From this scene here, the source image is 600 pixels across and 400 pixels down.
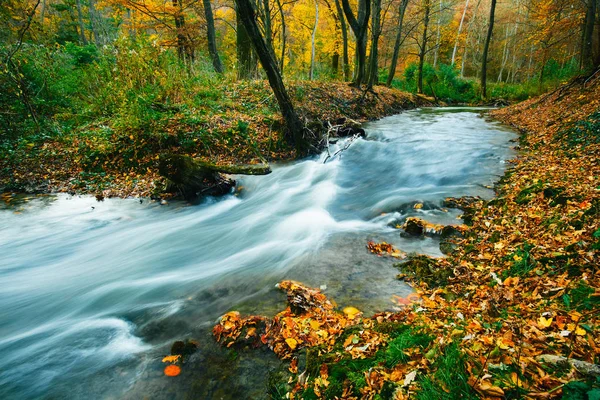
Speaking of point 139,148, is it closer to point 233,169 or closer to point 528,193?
A: point 233,169

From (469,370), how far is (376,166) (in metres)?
7.56

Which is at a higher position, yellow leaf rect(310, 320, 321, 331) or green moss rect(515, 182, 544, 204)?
green moss rect(515, 182, 544, 204)

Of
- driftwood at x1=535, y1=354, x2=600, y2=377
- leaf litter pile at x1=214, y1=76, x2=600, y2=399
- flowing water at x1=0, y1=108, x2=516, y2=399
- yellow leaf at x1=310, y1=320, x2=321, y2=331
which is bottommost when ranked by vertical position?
flowing water at x1=0, y1=108, x2=516, y2=399

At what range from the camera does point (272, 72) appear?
7.74 metres

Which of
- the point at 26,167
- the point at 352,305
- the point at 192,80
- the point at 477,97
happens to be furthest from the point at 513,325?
the point at 477,97

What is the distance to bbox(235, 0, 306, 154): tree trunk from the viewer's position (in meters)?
6.85

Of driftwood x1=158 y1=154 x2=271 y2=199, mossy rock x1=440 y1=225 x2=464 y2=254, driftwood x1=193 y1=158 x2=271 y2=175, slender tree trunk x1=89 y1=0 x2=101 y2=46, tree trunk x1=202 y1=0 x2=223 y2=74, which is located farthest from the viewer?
slender tree trunk x1=89 y1=0 x2=101 y2=46

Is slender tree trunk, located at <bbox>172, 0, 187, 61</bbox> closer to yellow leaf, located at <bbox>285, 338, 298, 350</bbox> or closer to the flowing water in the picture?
the flowing water

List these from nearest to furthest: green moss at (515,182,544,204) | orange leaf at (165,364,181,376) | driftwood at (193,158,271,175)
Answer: orange leaf at (165,364,181,376) < green moss at (515,182,544,204) < driftwood at (193,158,271,175)

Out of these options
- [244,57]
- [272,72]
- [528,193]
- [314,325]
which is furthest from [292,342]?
[244,57]

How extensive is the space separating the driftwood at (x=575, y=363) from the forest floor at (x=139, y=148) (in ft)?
21.1

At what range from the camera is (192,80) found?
10.2m

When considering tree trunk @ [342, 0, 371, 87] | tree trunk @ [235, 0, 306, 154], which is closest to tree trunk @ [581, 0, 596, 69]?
tree trunk @ [342, 0, 371, 87]

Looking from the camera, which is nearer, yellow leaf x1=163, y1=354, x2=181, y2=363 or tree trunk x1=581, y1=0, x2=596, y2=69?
yellow leaf x1=163, y1=354, x2=181, y2=363
